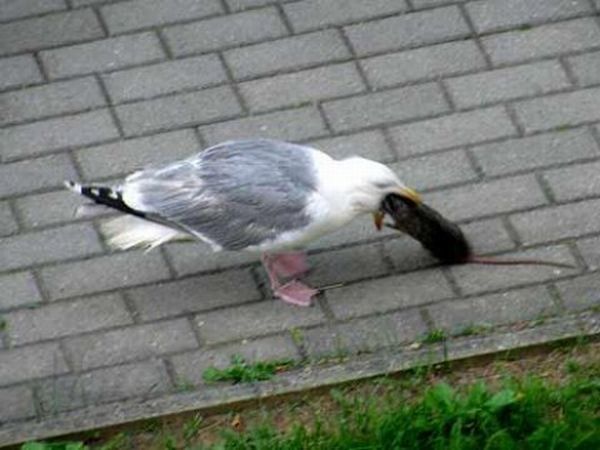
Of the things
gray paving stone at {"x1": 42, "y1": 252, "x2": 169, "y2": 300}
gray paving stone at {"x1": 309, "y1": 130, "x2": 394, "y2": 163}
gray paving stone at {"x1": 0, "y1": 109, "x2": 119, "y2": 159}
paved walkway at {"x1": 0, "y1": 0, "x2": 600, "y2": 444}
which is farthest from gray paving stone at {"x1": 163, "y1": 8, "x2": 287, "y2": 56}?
gray paving stone at {"x1": 42, "y1": 252, "x2": 169, "y2": 300}

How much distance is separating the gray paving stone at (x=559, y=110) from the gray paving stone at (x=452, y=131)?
0.26 feet

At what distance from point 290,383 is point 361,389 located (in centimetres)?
24

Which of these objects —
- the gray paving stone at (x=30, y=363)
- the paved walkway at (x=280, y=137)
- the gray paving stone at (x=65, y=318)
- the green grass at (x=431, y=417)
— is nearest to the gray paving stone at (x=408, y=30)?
the paved walkway at (x=280, y=137)

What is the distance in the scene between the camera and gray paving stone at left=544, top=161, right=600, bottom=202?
6.70m

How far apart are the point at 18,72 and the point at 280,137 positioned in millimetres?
1182

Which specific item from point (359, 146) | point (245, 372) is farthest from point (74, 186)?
point (359, 146)

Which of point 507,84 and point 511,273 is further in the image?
point 507,84

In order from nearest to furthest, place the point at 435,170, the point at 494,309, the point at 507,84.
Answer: the point at 494,309
the point at 435,170
the point at 507,84

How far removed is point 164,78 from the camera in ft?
24.1

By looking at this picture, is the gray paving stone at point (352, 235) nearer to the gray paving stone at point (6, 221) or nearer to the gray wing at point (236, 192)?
the gray wing at point (236, 192)

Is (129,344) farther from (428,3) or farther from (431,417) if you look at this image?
(428,3)

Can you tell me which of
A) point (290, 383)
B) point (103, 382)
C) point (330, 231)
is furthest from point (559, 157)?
point (103, 382)

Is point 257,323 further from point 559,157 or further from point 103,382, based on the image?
point 559,157

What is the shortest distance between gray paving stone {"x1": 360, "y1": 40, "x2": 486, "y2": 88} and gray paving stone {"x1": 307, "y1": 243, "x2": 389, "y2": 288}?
0.95 meters
